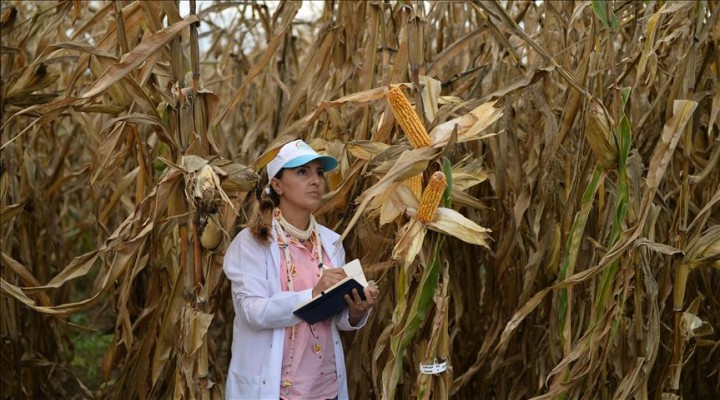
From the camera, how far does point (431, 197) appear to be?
7.79 feet

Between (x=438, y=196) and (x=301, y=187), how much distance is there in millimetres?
492

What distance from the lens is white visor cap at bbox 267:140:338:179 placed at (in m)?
2.70

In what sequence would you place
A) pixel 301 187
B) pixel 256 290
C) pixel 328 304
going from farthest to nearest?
pixel 301 187 → pixel 256 290 → pixel 328 304

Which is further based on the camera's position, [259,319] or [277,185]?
[277,185]

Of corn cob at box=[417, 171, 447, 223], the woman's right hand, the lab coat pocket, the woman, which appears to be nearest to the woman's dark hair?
the woman

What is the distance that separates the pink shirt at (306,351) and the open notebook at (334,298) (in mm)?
111

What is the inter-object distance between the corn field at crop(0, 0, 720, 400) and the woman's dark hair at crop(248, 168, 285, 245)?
74 mm

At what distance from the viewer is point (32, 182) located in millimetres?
3764

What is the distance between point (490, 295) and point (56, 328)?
1.98 m

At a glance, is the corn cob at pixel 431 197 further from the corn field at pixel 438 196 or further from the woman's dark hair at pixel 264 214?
the woman's dark hair at pixel 264 214

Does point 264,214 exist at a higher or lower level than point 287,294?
higher

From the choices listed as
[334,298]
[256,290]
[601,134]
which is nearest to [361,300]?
[334,298]

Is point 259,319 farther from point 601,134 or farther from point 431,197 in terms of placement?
point 601,134

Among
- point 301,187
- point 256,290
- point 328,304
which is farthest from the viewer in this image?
point 301,187
